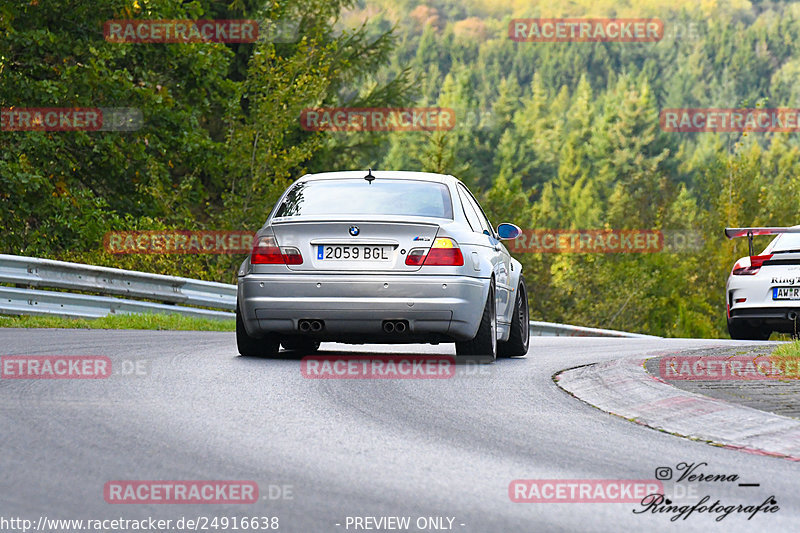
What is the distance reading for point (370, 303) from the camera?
33.5ft

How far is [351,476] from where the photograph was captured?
5.51m

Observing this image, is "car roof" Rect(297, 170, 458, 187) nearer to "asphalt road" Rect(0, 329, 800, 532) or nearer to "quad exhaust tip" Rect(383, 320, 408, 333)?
"quad exhaust tip" Rect(383, 320, 408, 333)

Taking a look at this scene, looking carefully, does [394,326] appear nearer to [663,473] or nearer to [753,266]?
[663,473]

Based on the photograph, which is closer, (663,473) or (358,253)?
(663,473)

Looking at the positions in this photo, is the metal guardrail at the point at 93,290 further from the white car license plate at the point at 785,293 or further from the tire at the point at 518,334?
the white car license plate at the point at 785,293

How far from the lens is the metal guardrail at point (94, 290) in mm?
16672

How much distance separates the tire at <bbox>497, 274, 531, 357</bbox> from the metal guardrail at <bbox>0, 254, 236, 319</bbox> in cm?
647

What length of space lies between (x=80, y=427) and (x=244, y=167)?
20.6 metres

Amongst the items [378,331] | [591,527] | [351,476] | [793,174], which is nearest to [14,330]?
[378,331]

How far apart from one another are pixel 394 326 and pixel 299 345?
2.09m

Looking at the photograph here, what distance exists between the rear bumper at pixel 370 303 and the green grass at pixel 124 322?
20.7ft

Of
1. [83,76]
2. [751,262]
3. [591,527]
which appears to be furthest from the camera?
[83,76]

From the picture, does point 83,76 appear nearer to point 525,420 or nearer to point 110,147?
point 110,147
